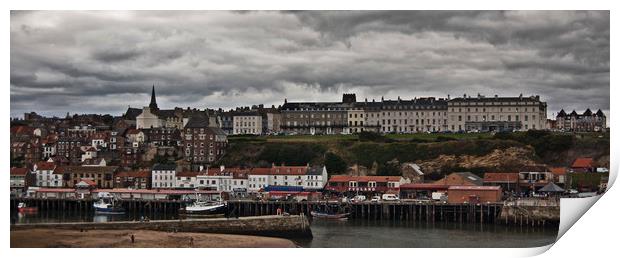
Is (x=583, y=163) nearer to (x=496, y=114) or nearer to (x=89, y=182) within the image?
(x=496, y=114)

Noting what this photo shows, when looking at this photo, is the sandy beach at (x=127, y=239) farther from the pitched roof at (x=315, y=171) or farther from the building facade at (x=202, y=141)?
the building facade at (x=202, y=141)

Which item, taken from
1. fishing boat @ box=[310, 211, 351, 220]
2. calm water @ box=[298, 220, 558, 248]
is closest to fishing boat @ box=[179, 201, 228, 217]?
fishing boat @ box=[310, 211, 351, 220]

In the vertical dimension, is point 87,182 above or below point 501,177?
below

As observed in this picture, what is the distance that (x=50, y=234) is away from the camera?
15000mm

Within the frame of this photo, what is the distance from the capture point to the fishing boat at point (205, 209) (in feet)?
63.3

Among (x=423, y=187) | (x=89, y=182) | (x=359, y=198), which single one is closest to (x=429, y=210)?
(x=423, y=187)

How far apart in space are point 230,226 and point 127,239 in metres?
2.01

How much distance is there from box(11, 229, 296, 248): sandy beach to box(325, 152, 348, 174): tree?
7.20 meters

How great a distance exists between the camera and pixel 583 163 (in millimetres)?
21234

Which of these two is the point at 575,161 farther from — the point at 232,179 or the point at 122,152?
the point at 122,152

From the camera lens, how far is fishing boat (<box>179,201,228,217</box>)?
63.3 ft

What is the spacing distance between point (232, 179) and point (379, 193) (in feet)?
12.3

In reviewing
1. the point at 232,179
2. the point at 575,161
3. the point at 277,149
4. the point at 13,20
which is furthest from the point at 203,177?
the point at 575,161

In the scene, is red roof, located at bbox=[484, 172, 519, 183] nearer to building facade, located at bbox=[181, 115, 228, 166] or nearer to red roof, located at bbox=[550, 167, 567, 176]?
red roof, located at bbox=[550, 167, 567, 176]
